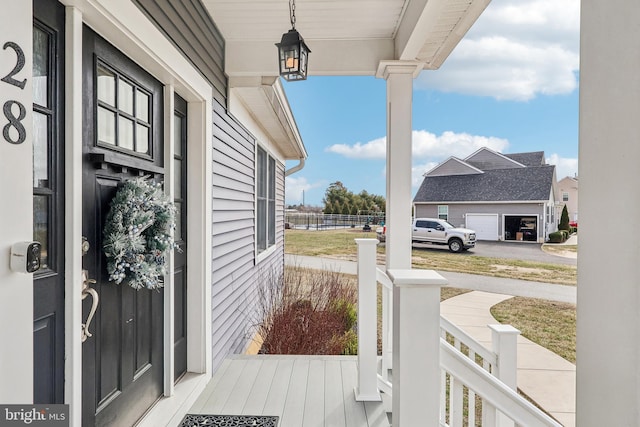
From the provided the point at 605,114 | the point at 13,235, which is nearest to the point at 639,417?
the point at 605,114

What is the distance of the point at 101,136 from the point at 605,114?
1.78 m

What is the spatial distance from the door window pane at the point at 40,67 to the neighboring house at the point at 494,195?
7069 millimetres

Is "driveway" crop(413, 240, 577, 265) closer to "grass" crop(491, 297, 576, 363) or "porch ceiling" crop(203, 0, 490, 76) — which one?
"grass" crop(491, 297, 576, 363)

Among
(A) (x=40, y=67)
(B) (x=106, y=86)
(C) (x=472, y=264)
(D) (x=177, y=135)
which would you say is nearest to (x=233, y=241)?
(D) (x=177, y=135)

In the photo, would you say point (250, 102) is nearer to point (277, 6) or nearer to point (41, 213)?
point (277, 6)

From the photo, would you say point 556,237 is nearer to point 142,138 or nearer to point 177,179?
point 177,179

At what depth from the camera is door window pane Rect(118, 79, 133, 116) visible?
5.97 ft

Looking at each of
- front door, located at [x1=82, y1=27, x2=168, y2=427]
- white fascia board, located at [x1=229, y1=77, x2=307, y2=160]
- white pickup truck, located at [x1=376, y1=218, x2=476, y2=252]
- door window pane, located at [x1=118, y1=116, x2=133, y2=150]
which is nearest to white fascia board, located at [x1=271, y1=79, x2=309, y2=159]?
white fascia board, located at [x1=229, y1=77, x2=307, y2=160]

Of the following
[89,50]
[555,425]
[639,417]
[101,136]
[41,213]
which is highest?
[89,50]

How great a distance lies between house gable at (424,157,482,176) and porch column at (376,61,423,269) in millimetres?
5891

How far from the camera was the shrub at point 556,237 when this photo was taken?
5.57 metres

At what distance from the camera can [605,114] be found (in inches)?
25.3

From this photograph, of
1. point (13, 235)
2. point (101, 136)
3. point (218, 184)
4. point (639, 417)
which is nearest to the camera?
point (639, 417)

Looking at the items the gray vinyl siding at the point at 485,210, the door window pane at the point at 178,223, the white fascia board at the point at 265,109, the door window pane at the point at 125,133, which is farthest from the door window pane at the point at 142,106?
the gray vinyl siding at the point at 485,210
